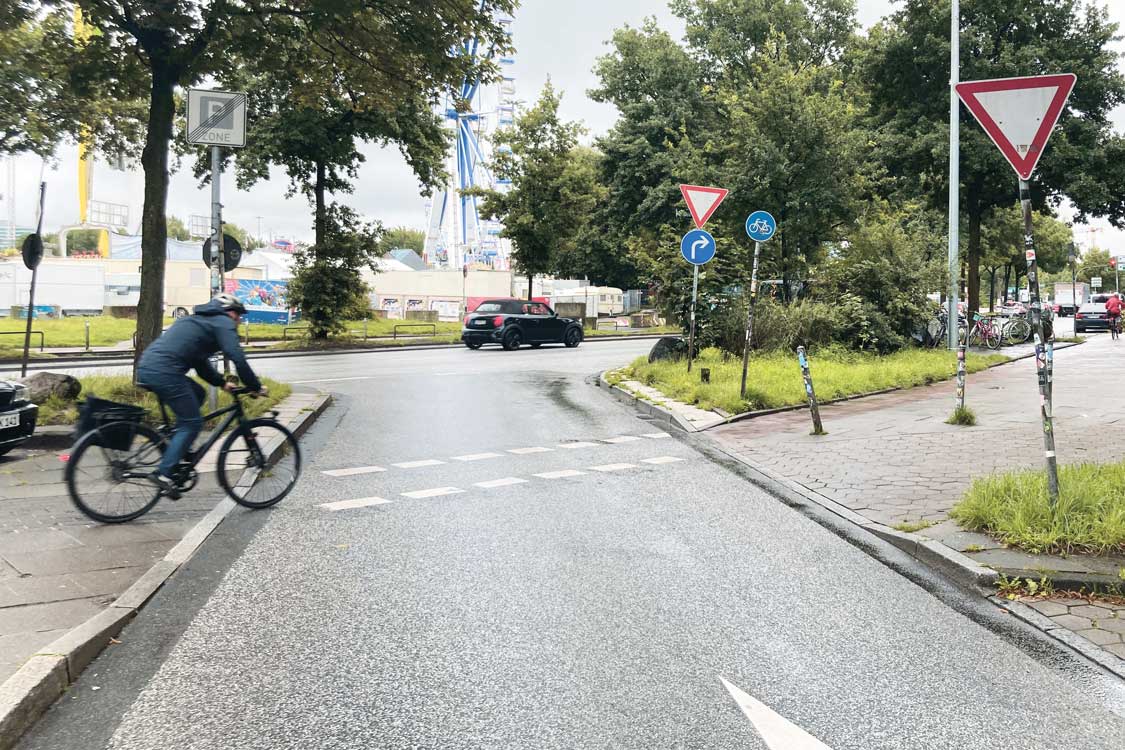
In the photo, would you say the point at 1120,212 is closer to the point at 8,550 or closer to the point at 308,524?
the point at 308,524

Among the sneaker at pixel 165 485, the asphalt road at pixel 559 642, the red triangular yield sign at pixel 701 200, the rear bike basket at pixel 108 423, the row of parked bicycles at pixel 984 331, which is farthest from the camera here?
the row of parked bicycles at pixel 984 331

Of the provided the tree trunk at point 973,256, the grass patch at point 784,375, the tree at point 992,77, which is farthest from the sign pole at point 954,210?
the tree trunk at point 973,256

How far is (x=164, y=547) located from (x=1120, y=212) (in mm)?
29457

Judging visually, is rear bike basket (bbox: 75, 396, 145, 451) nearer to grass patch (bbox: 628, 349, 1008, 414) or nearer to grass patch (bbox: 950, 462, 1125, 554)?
grass patch (bbox: 950, 462, 1125, 554)

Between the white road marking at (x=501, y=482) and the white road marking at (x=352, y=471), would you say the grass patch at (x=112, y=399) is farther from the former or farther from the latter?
the white road marking at (x=501, y=482)

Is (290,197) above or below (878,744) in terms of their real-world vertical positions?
above

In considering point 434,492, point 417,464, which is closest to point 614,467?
point 417,464

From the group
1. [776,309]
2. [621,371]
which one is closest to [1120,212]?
[776,309]

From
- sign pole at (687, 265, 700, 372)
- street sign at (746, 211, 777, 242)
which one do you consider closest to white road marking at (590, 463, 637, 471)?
street sign at (746, 211, 777, 242)

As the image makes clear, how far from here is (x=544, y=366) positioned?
22094mm

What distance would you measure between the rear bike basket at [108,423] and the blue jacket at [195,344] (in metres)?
0.36

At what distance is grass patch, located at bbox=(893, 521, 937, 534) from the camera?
20.2 feet

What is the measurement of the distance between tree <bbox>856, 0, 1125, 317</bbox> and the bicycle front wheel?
2286cm

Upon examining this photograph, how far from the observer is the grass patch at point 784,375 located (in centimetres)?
1341
